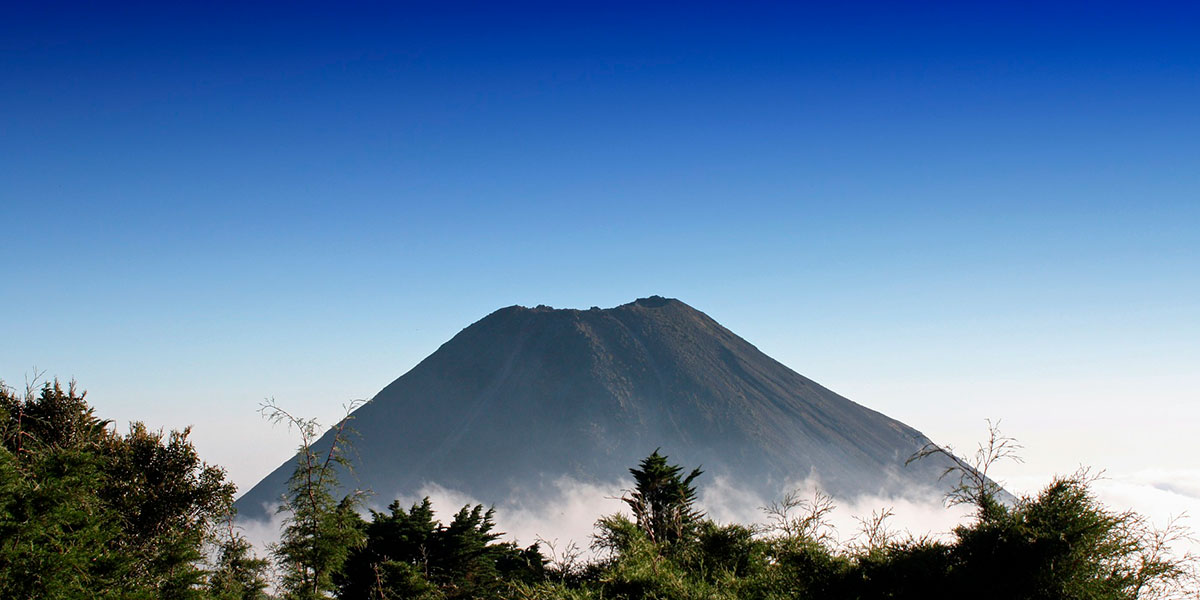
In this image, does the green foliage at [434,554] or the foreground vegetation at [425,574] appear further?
the green foliage at [434,554]

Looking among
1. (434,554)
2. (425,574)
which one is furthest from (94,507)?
(434,554)

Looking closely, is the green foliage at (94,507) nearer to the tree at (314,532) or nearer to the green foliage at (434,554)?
the tree at (314,532)

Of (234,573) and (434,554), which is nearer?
(234,573)

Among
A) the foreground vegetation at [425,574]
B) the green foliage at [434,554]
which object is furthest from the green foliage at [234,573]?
the green foliage at [434,554]

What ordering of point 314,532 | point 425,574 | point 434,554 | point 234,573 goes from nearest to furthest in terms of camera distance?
point 314,532
point 234,573
point 425,574
point 434,554

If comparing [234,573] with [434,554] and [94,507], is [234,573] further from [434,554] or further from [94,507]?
[434,554]

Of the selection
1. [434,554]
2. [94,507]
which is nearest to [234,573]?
[94,507]

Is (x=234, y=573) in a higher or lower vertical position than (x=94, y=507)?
lower

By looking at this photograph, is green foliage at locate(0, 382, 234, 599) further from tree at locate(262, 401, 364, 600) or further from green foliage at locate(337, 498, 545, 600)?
green foliage at locate(337, 498, 545, 600)

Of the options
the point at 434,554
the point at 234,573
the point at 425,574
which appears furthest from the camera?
the point at 434,554

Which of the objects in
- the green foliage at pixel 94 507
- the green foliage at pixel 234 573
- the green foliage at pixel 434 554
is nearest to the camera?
the green foliage at pixel 94 507
